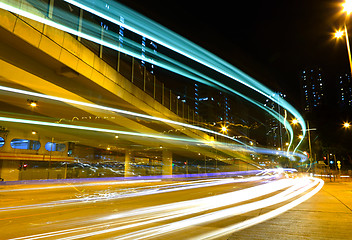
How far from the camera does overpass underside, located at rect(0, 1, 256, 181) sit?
12.7 m

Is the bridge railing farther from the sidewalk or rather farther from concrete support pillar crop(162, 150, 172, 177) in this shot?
concrete support pillar crop(162, 150, 172, 177)

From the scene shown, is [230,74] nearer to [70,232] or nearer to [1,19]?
[1,19]

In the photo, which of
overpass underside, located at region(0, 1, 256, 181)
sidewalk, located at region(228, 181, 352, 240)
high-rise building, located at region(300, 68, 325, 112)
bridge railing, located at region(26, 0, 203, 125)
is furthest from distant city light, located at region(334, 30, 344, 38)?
high-rise building, located at region(300, 68, 325, 112)

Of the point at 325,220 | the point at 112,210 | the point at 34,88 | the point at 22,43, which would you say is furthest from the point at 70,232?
the point at 34,88

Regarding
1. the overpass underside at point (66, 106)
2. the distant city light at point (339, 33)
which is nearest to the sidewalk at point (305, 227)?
the overpass underside at point (66, 106)

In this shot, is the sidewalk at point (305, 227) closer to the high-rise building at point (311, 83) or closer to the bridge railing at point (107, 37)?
the bridge railing at point (107, 37)

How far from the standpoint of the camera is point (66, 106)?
1986 cm

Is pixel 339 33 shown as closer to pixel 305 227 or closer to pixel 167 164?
pixel 305 227

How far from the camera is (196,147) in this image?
1896 inches

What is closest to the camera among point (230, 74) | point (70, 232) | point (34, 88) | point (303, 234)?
point (303, 234)

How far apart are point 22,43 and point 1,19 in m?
1.29

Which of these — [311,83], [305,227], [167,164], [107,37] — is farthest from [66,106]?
[311,83]

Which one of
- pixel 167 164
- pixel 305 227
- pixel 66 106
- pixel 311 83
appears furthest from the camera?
pixel 311 83

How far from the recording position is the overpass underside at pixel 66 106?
12.7 metres
